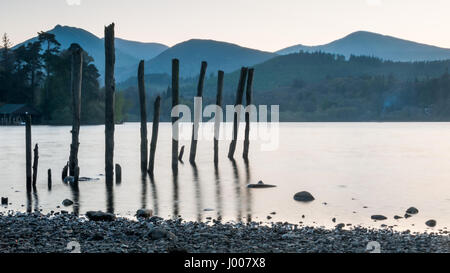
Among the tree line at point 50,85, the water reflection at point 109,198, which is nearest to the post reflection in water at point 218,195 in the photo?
the water reflection at point 109,198

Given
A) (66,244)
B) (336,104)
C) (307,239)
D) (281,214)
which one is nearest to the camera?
(66,244)

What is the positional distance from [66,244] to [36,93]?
10084 cm

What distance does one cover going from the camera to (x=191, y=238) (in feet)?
39.0

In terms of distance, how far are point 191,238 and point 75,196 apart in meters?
10.4

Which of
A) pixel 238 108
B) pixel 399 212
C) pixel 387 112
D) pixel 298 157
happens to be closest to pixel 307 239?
pixel 399 212

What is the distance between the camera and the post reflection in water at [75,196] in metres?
17.9

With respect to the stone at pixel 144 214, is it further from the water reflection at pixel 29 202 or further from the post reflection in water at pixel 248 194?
the water reflection at pixel 29 202

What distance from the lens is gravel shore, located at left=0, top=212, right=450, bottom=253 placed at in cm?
1059

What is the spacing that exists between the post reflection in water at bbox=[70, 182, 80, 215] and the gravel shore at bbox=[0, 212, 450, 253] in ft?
11.2

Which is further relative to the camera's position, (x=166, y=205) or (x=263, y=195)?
(x=263, y=195)

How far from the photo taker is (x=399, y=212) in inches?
721

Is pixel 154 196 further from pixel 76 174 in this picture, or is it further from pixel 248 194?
pixel 248 194

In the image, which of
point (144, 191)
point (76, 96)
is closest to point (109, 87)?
point (76, 96)
